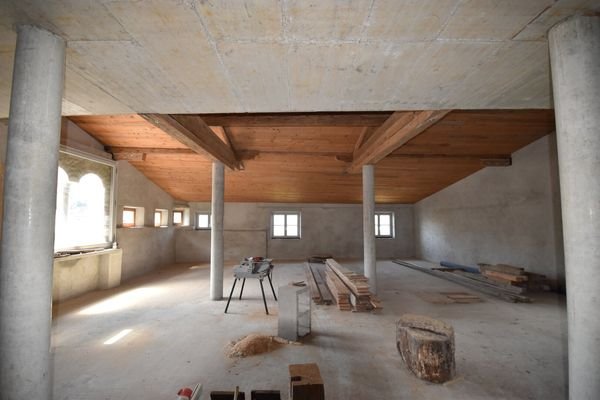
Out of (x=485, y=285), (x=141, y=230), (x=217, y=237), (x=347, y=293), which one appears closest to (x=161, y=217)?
(x=141, y=230)

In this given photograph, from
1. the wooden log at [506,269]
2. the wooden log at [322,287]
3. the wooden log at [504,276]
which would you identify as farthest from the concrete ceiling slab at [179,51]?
the wooden log at [506,269]

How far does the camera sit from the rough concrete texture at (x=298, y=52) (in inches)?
66.2

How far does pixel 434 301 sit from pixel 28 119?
6.89 meters

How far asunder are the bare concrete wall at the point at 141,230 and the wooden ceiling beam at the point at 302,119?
427 centimetres

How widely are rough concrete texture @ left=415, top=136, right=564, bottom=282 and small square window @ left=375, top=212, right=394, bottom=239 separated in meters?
2.05

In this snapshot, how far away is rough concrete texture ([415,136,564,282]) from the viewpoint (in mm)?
6777

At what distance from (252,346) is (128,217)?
717 centimetres

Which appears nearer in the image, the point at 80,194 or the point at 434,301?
the point at 434,301

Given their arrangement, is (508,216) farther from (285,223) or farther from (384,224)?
(285,223)

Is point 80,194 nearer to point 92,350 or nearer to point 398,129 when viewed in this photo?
point 92,350

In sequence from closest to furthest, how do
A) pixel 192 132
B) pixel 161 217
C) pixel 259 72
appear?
pixel 259 72, pixel 192 132, pixel 161 217

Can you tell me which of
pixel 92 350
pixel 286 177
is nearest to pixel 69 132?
pixel 92 350

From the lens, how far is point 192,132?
14.9 ft

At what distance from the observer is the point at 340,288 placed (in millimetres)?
5785
